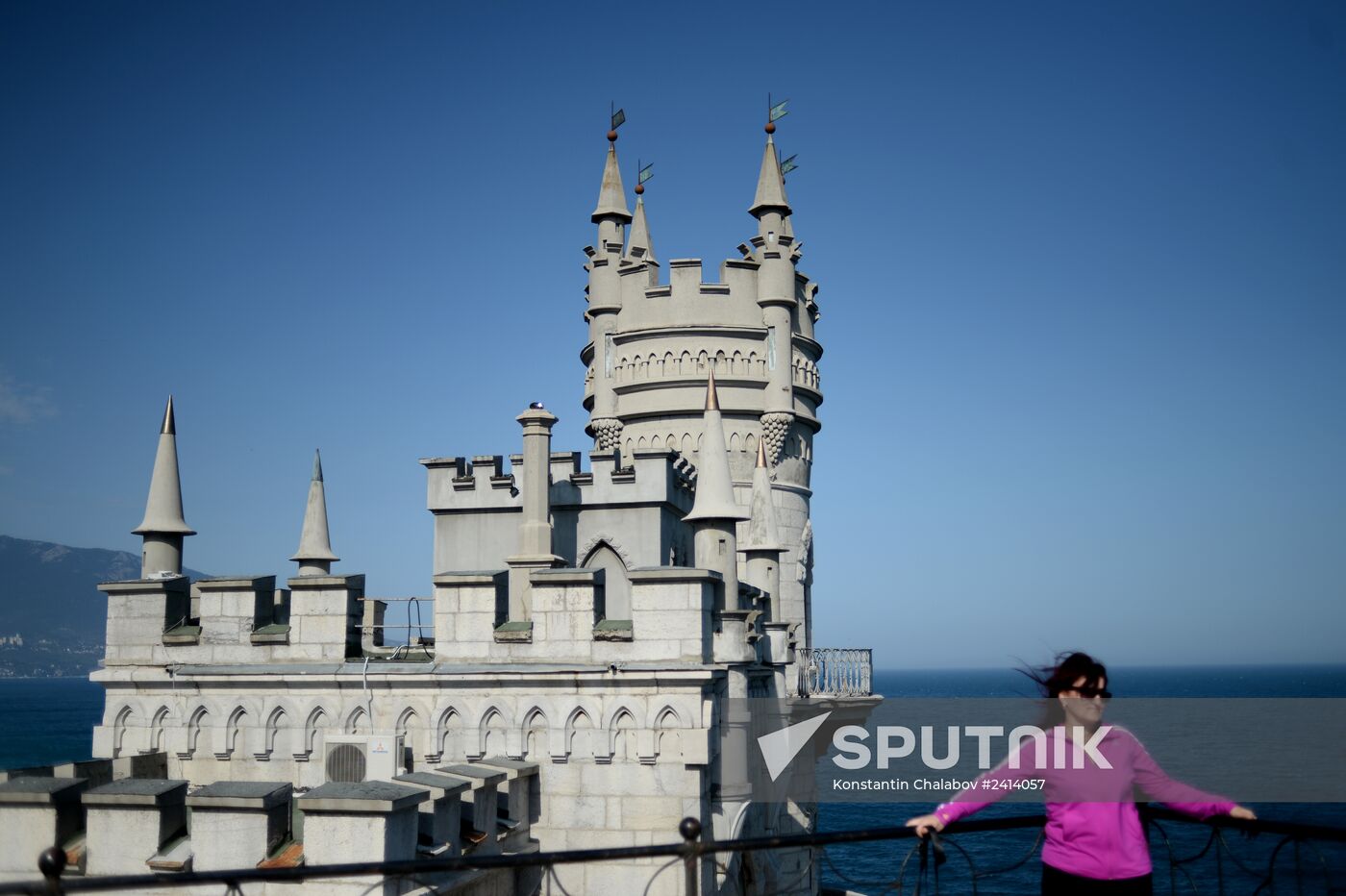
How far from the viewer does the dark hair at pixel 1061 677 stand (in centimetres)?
597

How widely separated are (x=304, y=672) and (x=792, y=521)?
663 inches

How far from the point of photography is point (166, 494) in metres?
15.1

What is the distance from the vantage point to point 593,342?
2928cm

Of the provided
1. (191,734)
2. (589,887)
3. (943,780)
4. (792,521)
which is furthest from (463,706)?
(943,780)

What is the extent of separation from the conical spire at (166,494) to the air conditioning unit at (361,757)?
387cm

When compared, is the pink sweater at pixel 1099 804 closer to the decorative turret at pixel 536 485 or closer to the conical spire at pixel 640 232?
the decorative turret at pixel 536 485

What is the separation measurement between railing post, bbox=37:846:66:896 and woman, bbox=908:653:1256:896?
3986 millimetres


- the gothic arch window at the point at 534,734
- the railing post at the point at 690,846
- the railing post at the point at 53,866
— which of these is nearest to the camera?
the railing post at the point at 53,866

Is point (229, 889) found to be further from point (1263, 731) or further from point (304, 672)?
point (1263, 731)

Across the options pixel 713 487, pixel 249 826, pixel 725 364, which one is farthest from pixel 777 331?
pixel 249 826

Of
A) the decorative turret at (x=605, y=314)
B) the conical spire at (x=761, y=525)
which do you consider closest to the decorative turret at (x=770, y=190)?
the decorative turret at (x=605, y=314)

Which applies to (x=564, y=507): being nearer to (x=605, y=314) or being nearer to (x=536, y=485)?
(x=536, y=485)

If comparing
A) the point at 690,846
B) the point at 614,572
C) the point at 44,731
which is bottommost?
the point at 44,731

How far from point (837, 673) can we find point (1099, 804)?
75.7 ft
